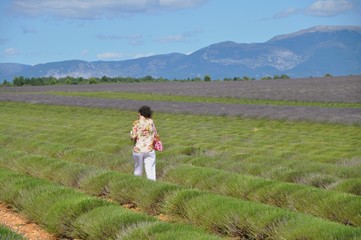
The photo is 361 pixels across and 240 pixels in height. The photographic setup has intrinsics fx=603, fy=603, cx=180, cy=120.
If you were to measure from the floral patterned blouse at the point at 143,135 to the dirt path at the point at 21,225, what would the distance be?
346 centimetres

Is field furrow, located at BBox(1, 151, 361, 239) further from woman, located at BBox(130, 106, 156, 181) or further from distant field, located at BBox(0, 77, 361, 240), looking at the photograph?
woman, located at BBox(130, 106, 156, 181)

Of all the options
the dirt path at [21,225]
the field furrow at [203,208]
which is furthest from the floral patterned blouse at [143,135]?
the dirt path at [21,225]

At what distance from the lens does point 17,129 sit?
30.6m

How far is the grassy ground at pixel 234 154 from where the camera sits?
1084cm

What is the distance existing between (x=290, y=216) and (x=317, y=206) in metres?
1.81

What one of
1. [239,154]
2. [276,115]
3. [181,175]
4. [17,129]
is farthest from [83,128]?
[181,175]

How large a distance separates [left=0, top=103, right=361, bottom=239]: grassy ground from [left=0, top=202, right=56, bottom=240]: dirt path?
7.15ft

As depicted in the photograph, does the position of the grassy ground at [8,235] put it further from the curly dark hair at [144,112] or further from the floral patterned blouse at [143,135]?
the curly dark hair at [144,112]

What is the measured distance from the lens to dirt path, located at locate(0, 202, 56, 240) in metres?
9.10

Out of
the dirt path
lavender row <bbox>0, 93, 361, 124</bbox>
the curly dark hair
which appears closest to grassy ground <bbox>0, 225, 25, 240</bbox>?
the dirt path

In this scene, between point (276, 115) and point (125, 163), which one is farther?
point (276, 115)

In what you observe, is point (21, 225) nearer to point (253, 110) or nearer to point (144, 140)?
point (144, 140)

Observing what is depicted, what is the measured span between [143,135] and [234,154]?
6.12 metres

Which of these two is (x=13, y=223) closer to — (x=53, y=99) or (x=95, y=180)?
(x=95, y=180)
